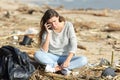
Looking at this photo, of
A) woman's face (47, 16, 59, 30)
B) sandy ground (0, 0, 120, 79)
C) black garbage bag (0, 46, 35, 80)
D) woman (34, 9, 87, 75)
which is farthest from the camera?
sandy ground (0, 0, 120, 79)

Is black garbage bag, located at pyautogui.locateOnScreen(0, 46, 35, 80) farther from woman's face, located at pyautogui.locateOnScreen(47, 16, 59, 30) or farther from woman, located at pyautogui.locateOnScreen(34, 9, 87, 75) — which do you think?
woman's face, located at pyautogui.locateOnScreen(47, 16, 59, 30)

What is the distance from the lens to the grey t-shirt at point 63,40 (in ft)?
26.3

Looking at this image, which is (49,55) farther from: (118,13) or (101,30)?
(118,13)

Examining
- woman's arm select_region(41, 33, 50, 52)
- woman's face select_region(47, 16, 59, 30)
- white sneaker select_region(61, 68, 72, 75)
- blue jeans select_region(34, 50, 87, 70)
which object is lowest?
white sneaker select_region(61, 68, 72, 75)

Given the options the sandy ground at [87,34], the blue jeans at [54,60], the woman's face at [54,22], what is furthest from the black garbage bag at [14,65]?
the sandy ground at [87,34]

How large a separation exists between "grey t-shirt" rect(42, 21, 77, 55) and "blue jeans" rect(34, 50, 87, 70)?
4.7 inches

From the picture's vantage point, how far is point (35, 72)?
7.99 meters

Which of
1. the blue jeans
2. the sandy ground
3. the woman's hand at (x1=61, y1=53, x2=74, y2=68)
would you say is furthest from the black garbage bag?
the sandy ground

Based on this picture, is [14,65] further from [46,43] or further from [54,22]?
[54,22]

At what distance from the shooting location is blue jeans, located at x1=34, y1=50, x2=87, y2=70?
26.5ft

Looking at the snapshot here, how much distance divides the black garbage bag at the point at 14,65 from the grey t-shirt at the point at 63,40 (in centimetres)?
59

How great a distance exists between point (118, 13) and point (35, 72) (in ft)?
54.4

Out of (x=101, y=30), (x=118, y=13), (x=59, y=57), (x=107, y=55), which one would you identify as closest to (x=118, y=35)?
(x=101, y=30)

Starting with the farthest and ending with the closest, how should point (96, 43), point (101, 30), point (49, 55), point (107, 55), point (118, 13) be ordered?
point (118, 13) → point (101, 30) → point (96, 43) → point (107, 55) → point (49, 55)
